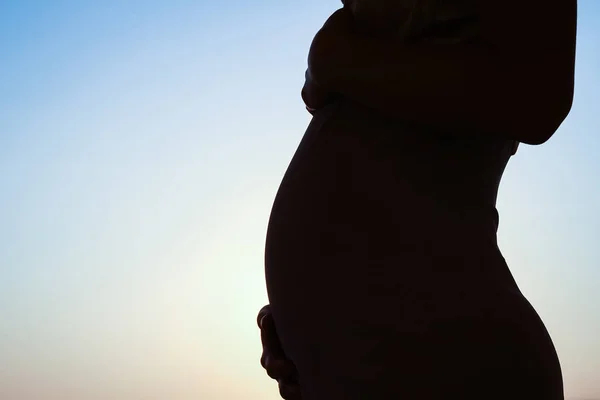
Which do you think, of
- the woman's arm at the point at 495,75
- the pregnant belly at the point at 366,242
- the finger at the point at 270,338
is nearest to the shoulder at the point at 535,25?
the woman's arm at the point at 495,75

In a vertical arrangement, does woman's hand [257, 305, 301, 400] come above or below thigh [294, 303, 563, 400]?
above

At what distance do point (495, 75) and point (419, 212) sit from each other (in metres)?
0.12

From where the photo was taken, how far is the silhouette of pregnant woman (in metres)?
0.51

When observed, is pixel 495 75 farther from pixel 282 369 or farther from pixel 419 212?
pixel 282 369

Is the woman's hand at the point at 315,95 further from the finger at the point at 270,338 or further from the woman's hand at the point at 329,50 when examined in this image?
the finger at the point at 270,338

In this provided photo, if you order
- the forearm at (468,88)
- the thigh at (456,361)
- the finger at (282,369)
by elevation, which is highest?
the forearm at (468,88)

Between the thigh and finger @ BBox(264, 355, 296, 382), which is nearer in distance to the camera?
the thigh

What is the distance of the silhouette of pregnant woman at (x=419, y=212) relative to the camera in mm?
509

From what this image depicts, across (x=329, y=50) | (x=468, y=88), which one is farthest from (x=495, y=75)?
(x=329, y=50)

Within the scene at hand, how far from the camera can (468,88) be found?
53 cm

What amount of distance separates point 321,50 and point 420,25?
9cm

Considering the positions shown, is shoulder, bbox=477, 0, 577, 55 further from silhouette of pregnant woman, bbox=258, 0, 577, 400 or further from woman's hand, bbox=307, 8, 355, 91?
woman's hand, bbox=307, 8, 355, 91

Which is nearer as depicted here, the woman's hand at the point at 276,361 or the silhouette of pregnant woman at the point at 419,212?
the silhouette of pregnant woman at the point at 419,212

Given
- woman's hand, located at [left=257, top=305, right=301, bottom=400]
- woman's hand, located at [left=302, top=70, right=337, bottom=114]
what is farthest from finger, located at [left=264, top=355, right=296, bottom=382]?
woman's hand, located at [left=302, top=70, right=337, bottom=114]
